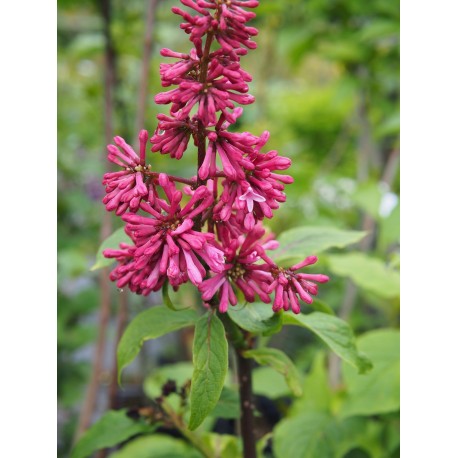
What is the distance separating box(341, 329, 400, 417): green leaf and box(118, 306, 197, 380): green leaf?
16.8 inches

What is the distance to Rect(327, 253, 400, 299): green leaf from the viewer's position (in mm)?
1032

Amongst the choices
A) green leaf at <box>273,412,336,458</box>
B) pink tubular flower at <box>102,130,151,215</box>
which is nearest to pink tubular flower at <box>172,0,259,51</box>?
pink tubular flower at <box>102,130,151,215</box>

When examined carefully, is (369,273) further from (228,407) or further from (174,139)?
(174,139)

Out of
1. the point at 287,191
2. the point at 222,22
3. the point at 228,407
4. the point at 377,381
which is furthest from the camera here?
the point at 287,191

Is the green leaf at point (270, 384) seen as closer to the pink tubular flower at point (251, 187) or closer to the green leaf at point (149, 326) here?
the green leaf at point (149, 326)

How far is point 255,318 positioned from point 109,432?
30 cm

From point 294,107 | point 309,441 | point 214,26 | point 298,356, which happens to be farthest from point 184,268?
point 294,107

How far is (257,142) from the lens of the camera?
0.58 metres

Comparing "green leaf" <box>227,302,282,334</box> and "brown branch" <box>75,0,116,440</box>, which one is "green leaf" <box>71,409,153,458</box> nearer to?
"green leaf" <box>227,302,282,334</box>

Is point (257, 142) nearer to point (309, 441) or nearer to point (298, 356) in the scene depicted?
point (309, 441)

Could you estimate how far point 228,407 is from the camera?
776 millimetres

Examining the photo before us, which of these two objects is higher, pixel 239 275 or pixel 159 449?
pixel 239 275

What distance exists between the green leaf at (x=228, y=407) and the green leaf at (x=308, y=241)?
18 centimetres

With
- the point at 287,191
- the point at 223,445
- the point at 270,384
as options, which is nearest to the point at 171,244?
the point at 223,445
